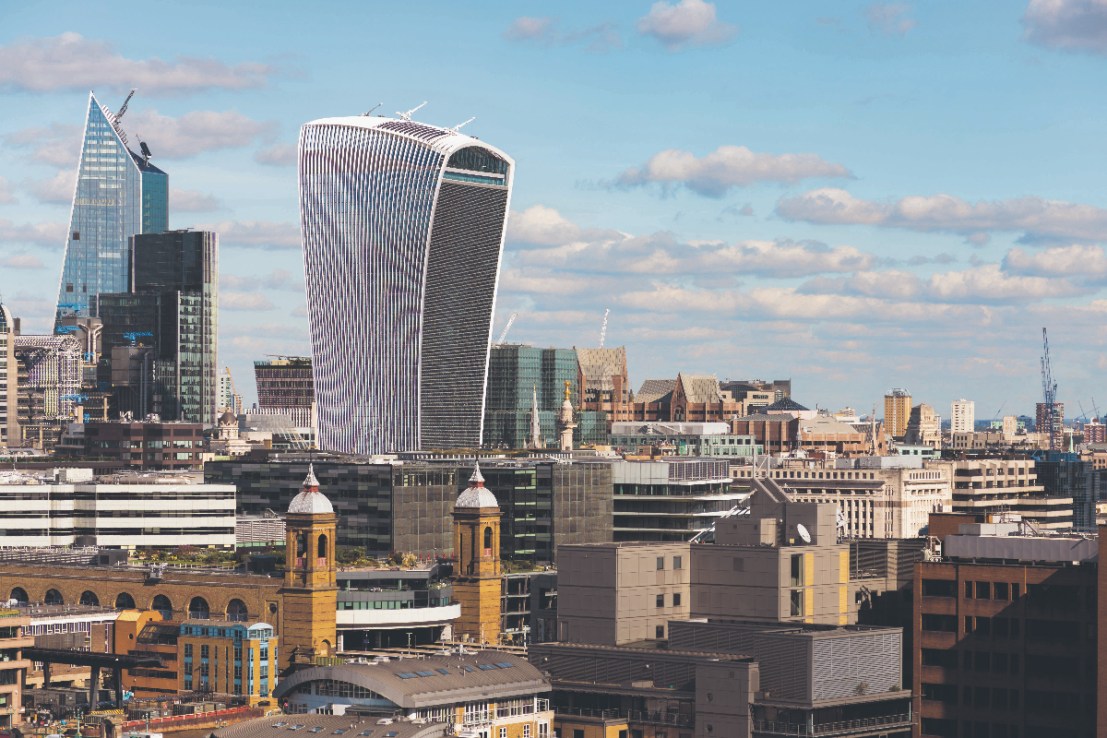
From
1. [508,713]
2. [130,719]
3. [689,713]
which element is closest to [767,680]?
[689,713]

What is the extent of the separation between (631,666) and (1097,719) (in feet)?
129

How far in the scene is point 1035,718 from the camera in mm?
198375

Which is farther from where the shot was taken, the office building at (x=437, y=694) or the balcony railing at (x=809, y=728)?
the balcony railing at (x=809, y=728)

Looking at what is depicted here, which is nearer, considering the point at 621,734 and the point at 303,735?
the point at 303,735

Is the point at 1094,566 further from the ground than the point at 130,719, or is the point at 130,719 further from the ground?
the point at 1094,566

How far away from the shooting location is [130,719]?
190000 mm

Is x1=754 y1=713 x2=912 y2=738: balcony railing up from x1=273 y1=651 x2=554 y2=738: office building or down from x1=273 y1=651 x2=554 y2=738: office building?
down

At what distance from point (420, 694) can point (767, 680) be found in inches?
1135

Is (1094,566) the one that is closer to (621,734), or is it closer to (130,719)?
(621,734)

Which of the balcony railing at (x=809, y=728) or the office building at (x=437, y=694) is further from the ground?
the office building at (x=437, y=694)

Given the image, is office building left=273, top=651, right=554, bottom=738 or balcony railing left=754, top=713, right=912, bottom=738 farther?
balcony railing left=754, top=713, right=912, bottom=738

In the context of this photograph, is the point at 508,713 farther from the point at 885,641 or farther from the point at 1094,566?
the point at 1094,566

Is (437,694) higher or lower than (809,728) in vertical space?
higher

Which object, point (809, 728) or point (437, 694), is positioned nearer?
point (809, 728)
